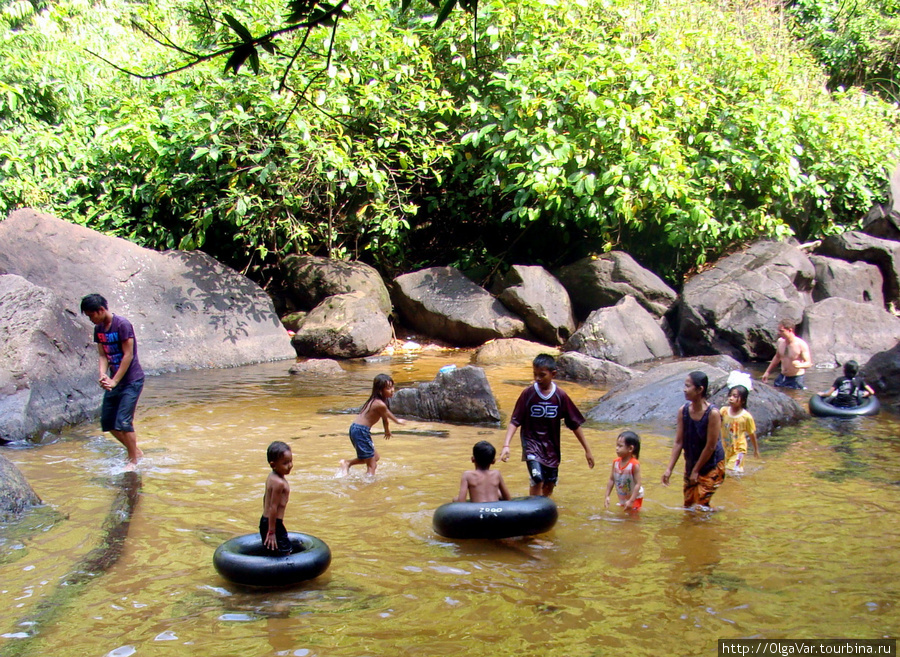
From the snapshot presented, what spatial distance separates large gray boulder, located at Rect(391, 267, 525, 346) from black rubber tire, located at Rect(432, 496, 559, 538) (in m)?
10.1

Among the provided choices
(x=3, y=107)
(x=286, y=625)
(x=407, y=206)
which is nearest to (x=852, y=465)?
(x=286, y=625)

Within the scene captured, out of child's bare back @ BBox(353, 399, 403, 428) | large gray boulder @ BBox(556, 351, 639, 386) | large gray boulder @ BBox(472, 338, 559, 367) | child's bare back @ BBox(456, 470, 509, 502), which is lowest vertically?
child's bare back @ BBox(456, 470, 509, 502)

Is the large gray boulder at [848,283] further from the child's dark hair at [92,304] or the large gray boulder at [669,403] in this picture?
the child's dark hair at [92,304]

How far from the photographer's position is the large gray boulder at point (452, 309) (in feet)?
50.0

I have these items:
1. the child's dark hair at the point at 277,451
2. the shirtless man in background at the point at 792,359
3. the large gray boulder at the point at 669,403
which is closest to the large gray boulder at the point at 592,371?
the large gray boulder at the point at 669,403

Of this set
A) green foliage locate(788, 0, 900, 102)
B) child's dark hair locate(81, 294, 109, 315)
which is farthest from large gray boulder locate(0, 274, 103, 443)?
green foliage locate(788, 0, 900, 102)

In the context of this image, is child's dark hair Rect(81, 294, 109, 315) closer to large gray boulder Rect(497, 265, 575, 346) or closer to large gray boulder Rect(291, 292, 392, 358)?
large gray boulder Rect(291, 292, 392, 358)

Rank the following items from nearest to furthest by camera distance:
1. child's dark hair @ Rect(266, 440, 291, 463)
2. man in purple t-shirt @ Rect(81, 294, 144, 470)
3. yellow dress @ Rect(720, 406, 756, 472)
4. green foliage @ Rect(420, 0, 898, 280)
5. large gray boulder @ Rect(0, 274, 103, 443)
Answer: child's dark hair @ Rect(266, 440, 291, 463) < man in purple t-shirt @ Rect(81, 294, 144, 470) < yellow dress @ Rect(720, 406, 756, 472) < large gray boulder @ Rect(0, 274, 103, 443) < green foliage @ Rect(420, 0, 898, 280)

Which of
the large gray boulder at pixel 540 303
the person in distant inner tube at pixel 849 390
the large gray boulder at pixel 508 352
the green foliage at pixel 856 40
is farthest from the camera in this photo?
the green foliage at pixel 856 40

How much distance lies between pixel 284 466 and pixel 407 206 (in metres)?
11.5

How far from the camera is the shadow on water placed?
12.1 feet

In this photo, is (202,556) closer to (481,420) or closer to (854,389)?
(481,420)

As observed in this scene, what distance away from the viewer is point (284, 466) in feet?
14.8

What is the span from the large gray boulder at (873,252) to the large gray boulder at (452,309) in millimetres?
8147
